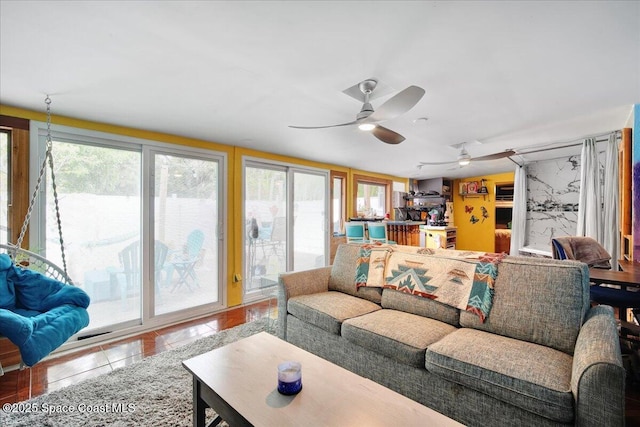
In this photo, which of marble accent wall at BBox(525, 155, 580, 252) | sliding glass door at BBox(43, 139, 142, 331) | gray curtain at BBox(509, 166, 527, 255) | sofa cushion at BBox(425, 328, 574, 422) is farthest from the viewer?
gray curtain at BBox(509, 166, 527, 255)

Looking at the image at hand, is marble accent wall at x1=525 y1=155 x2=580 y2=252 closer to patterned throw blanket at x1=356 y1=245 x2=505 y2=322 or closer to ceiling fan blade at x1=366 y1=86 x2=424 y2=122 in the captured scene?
patterned throw blanket at x1=356 y1=245 x2=505 y2=322

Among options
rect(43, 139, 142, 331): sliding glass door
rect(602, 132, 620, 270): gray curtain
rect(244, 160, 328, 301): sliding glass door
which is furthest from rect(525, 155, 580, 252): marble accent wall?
rect(43, 139, 142, 331): sliding glass door

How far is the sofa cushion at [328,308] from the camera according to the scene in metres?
2.25

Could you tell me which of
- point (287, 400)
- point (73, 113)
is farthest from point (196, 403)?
point (73, 113)

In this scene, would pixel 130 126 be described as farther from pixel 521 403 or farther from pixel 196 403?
pixel 521 403

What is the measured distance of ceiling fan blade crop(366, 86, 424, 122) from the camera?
71.7 inches

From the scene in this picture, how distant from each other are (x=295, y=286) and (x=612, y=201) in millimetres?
3725

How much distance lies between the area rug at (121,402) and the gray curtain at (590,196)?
4.50 metres

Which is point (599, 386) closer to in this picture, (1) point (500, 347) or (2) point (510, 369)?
(2) point (510, 369)

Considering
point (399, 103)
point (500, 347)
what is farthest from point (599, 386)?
point (399, 103)

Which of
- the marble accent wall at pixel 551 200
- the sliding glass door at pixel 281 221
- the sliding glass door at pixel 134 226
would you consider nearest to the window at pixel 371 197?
the sliding glass door at pixel 281 221

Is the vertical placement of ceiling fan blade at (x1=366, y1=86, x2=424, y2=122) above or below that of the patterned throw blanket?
above

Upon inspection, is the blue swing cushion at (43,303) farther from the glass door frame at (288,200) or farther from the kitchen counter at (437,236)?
the kitchen counter at (437,236)

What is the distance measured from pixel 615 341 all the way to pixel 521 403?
533 millimetres
